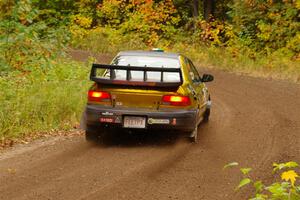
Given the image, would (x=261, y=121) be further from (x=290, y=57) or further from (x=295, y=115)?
(x=290, y=57)

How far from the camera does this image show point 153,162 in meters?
8.67

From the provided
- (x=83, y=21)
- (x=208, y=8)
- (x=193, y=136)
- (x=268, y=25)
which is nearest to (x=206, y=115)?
(x=193, y=136)

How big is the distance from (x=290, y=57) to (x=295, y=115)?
11.8 metres

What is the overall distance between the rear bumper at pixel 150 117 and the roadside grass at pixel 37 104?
1666 millimetres

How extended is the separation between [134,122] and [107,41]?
918 inches

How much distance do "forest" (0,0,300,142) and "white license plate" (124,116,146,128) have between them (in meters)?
2.08

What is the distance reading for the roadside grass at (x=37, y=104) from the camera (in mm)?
10380

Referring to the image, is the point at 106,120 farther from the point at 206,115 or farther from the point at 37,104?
the point at 206,115

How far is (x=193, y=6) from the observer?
32.5 meters

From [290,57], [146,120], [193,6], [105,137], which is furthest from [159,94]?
[193,6]

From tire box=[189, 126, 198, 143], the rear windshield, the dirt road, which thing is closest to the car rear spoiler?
the rear windshield

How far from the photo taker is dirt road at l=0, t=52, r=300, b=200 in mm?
7090

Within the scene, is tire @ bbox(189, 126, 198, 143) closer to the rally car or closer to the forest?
A: the rally car

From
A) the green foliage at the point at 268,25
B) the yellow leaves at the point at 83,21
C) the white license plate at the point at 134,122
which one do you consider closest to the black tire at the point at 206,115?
the white license plate at the point at 134,122
